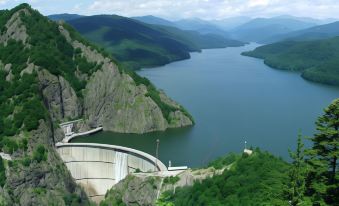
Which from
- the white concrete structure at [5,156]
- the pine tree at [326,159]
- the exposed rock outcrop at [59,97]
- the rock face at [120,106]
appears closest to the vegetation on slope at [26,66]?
the white concrete structure at [5,156]

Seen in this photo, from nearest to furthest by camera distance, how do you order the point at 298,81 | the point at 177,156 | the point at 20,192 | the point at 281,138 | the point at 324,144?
the point at 324,144
the point at 20,192
the point at 177,156
the point at 281,138
the point at 298,81

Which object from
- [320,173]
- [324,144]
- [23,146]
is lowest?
[23,146]

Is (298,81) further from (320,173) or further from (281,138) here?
(320,173)

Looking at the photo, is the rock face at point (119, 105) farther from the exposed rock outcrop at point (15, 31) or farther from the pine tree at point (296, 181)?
the pine tree at point (296, 181)

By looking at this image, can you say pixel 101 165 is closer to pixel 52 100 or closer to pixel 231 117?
pixel 52 100

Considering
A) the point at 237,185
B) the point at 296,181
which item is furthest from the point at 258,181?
the point at 296,181

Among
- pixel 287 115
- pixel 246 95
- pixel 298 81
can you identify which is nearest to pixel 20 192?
pixel 287 115
